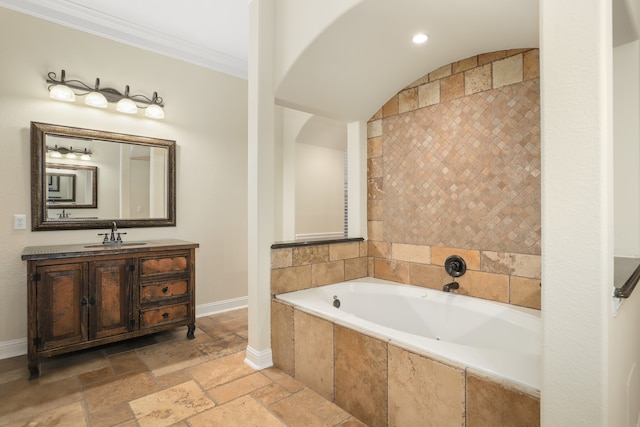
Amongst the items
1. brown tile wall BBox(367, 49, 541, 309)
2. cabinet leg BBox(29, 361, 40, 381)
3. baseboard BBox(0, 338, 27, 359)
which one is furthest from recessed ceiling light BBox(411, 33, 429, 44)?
baseboard BBox(0, 338, 27, 359)

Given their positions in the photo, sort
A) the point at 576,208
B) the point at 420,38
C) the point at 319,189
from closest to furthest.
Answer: the point at 576,208 < the point at 420,38 < the point at 319,189

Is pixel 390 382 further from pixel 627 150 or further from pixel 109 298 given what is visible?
pixel 109 298

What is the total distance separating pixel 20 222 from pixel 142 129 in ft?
4.10

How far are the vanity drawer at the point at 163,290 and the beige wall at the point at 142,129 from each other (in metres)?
0.61

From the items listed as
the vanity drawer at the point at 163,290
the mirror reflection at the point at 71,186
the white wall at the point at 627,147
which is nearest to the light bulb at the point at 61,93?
the mirror reflection at the point at 71,186

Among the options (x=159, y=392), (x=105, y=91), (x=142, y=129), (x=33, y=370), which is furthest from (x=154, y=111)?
(x=159, y=392)

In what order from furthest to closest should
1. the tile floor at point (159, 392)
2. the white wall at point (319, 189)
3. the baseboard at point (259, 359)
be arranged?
the white wall at point (319, 189) → the baseboard at point (259, 359) → the tile floor at point (159, 392)

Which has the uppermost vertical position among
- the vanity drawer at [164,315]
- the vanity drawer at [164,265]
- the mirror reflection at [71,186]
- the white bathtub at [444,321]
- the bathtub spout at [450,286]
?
the mirror reflection at [71,186]

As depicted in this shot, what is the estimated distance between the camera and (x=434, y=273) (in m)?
2.69

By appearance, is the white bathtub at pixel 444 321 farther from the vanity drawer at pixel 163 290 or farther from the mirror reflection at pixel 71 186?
the mirror reflection at pixel 71 186

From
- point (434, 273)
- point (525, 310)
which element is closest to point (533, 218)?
point (525, 310)

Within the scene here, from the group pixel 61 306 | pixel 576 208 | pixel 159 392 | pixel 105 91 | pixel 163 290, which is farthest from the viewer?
pixel 105 91

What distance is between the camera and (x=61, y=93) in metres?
2.68

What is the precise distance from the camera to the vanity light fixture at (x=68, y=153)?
9.02 feet
